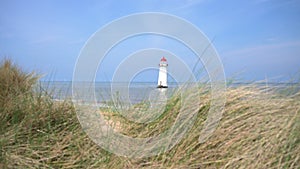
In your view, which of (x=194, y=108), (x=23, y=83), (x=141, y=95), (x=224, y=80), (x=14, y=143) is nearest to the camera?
(x=14, y=143)

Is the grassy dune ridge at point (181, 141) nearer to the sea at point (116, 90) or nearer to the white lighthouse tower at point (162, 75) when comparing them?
the sea at point (116, 90)

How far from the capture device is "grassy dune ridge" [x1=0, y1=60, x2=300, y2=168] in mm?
2326

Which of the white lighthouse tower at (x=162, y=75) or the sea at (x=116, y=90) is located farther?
the white lighthouse tower at (x=162, y=75)

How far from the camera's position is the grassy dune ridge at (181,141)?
7.63 feet

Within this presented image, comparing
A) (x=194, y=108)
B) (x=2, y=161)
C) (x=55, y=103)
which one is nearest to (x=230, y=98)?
(x=194, y=108)

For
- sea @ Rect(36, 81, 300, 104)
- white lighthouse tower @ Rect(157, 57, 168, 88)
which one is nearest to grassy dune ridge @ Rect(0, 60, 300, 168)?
sea @ Rect(36, 81, 300, 104)

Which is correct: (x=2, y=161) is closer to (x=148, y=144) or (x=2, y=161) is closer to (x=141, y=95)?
(x=148, y=144)

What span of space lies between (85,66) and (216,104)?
1375 millimetres

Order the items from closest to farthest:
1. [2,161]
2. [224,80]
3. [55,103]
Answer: [2,161] → [224,80] → [55,103]

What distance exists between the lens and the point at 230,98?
2.92 meters

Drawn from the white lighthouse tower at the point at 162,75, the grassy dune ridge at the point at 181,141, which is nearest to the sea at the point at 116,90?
the grassy dune ridge at the point at 181,141

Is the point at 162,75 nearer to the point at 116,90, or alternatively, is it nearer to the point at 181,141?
the point at 116,90

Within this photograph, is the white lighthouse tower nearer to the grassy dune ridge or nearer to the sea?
the sea

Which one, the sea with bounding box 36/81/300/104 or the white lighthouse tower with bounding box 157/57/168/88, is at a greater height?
the white lighthouse tower with bounding box 157/57/168/88
